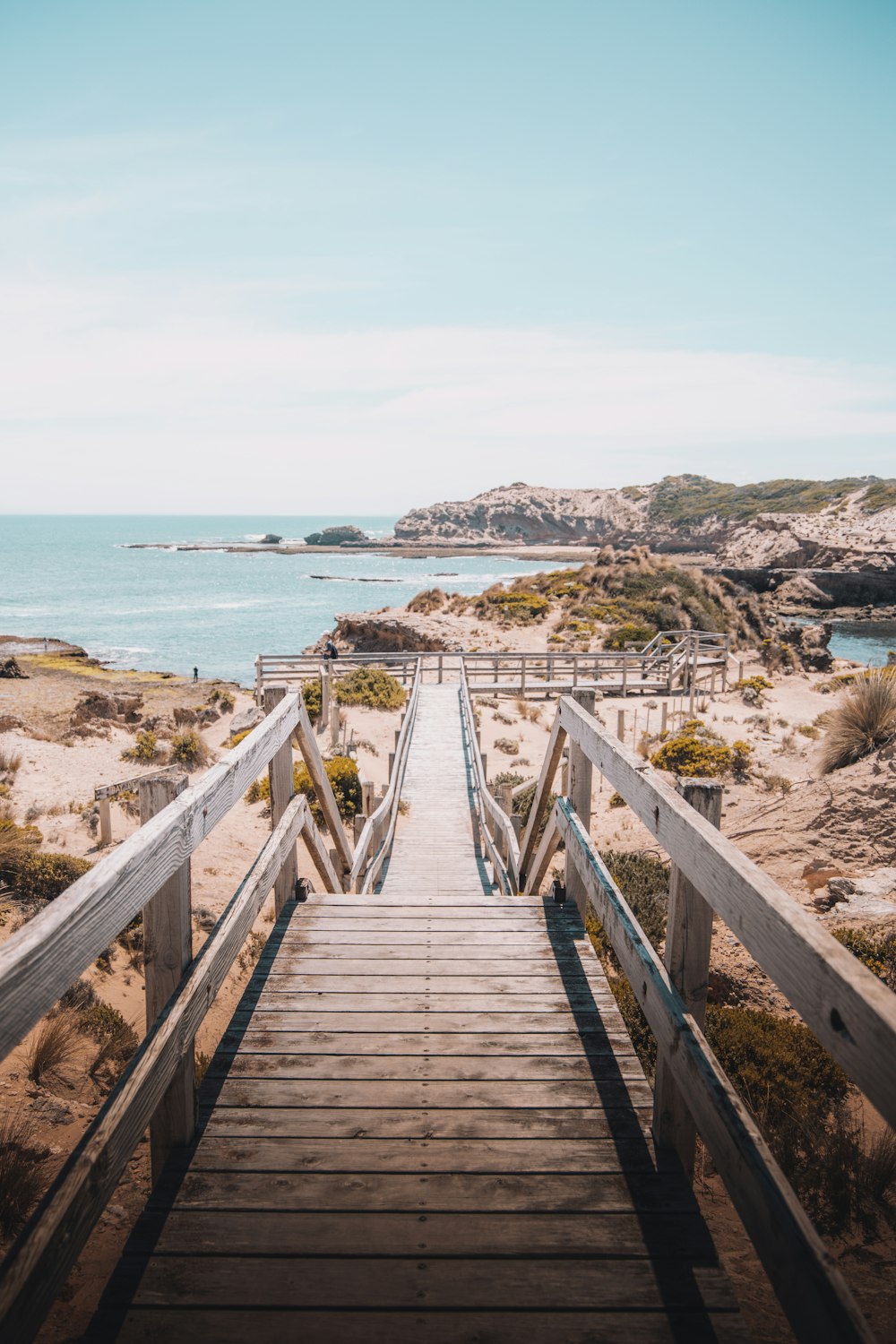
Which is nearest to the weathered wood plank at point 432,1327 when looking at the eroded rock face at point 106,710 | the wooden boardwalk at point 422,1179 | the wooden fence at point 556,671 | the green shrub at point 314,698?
the wooden boardwalk at point 422,1179

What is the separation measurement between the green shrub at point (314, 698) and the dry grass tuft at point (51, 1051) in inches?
536

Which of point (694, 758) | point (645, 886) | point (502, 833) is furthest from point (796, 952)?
point (694, 758)

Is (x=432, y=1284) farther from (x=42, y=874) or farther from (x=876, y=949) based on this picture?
(x=42, y=874)

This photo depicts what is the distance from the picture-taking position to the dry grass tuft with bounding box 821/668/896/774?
414 inches

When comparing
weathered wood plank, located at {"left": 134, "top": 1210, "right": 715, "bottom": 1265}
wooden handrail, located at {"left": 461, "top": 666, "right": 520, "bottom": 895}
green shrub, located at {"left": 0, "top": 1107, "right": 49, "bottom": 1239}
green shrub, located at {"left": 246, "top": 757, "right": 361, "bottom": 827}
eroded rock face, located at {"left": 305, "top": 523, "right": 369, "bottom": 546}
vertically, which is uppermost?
eroded rock face, located at {"left": 305, "top": 523, "right": 369, "bottom": 546}

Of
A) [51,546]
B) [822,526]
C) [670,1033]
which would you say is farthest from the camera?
[51,546]

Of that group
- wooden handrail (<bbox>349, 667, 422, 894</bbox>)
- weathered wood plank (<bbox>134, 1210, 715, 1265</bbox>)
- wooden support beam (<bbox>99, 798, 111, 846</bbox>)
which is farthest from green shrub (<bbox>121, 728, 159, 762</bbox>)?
weathered wood plank (<bbox>134, 1210, 715, 1265</bbox>)

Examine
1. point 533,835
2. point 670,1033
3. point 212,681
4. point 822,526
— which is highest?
point 822,526

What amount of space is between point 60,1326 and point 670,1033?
2.54 metres

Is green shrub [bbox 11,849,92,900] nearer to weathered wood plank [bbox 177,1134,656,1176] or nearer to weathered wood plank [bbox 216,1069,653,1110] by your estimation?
weathered wood plank [bbox 216,1069,653,1110]

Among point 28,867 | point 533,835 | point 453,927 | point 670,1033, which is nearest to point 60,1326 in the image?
point 453,927

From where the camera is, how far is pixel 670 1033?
2.33 m

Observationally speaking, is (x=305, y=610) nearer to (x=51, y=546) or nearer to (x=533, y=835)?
(x=533, y=835)

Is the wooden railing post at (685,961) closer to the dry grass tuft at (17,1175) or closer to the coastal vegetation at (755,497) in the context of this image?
the dry grass tuft at (17,1175)
